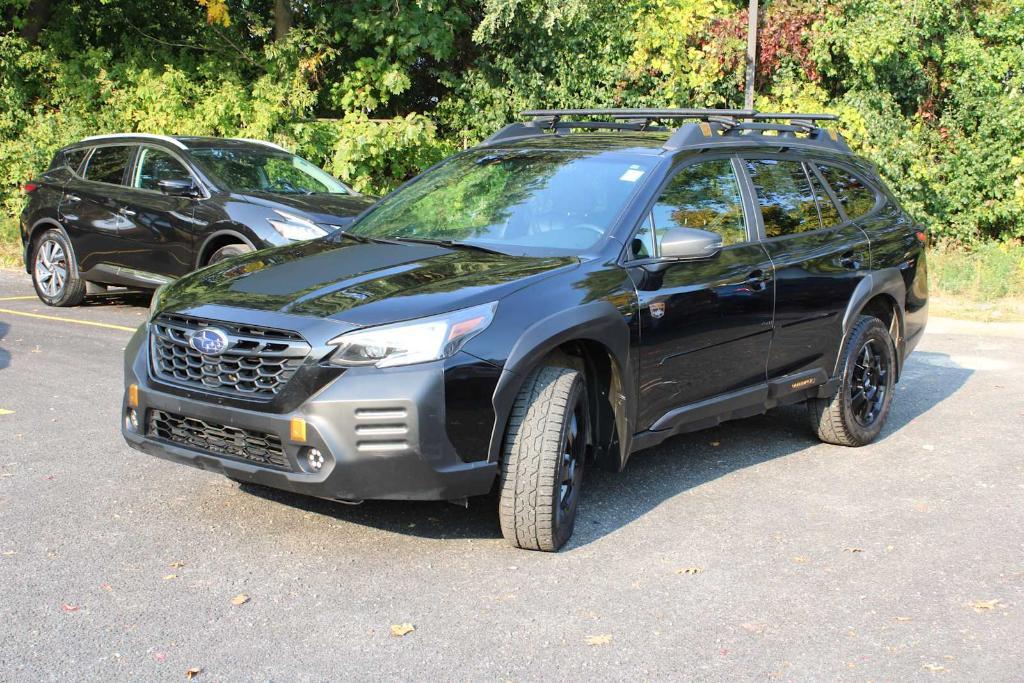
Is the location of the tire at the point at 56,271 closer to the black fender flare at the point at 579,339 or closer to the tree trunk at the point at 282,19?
the tree trunk at the point at 282,19

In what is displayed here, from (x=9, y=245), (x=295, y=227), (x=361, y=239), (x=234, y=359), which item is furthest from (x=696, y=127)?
(x=9, y=245)

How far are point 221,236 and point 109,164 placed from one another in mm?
2139

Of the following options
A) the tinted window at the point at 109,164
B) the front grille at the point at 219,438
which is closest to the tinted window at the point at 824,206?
the front grille at the point at 219,438

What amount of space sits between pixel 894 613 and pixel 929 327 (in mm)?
8165

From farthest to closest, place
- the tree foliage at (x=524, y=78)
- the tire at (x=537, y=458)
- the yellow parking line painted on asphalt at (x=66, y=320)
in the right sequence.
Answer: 1. the tree foliage at (x=524, y=78)
2. the yellow parking line painted on asphalt at (x=66, y=320)
3. the tire at (x=537, y=458)

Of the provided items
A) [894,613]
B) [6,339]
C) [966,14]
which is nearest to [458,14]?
[966,14]

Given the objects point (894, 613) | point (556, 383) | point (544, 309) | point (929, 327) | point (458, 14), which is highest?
point (458, 14)

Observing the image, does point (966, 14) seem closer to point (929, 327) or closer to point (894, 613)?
point (929, 327)

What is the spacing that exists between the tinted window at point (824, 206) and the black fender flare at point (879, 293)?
14.7 inches

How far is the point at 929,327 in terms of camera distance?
11844 millimetres

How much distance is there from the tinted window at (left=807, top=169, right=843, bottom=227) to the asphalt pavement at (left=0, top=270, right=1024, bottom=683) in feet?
4.31

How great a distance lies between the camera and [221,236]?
10172 mm

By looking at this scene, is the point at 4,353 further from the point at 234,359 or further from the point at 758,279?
the point at 758,279

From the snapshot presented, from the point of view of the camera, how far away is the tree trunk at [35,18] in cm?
1900
